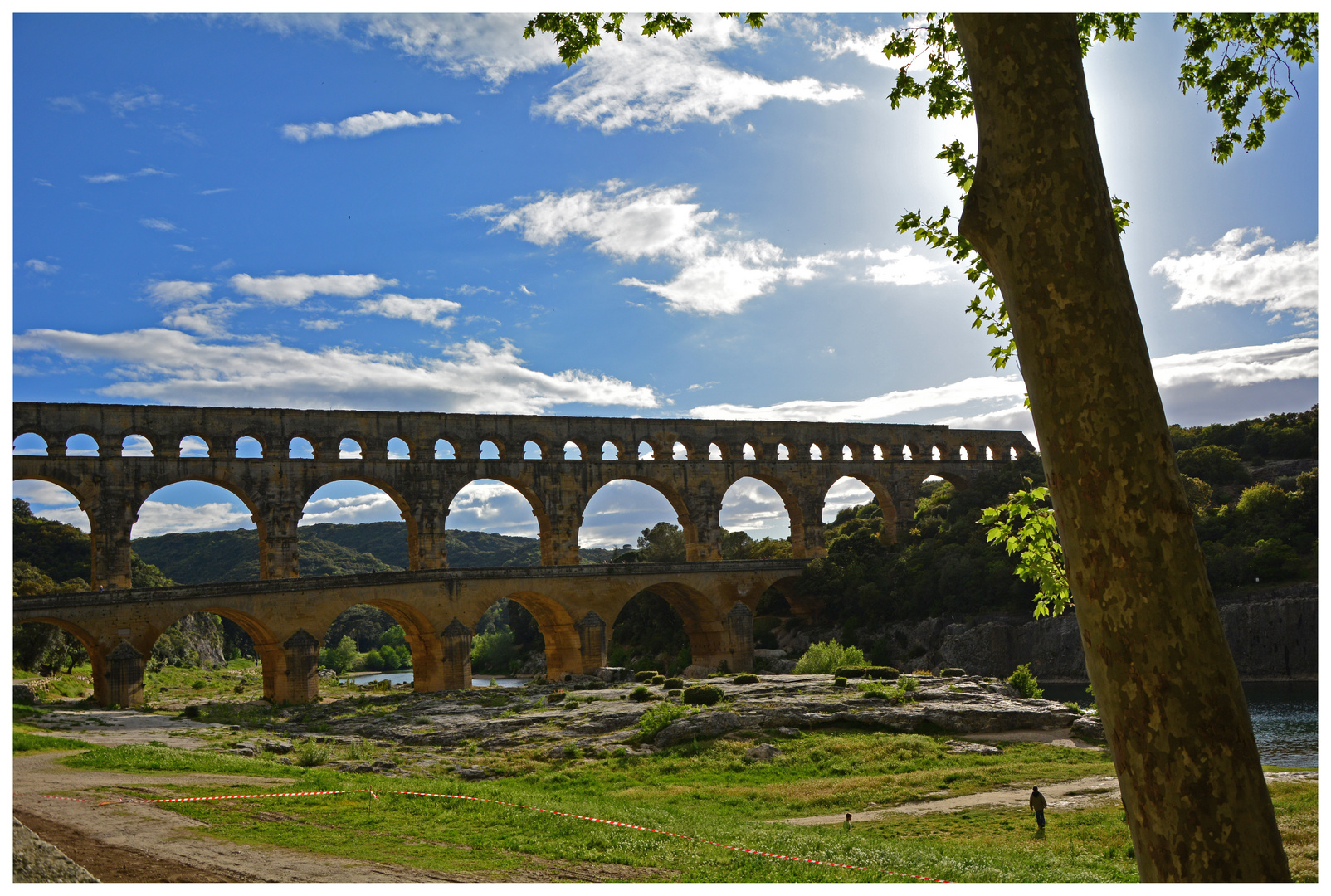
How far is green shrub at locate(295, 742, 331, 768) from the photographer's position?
16.5 metres

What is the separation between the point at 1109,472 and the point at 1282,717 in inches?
1025

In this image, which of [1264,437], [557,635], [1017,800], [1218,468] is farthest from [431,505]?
[1264,437]

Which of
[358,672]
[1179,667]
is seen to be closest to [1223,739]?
[1179,667]

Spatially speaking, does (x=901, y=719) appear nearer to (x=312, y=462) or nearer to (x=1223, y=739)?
(x=1223, y=739)

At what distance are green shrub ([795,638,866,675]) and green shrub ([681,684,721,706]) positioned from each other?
324 inches

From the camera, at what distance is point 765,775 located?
17.6 meters

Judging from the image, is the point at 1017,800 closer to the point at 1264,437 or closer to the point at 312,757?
the point at 312,757

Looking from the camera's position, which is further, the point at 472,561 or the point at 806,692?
the point at 472,561

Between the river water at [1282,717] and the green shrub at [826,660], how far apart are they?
267 inches

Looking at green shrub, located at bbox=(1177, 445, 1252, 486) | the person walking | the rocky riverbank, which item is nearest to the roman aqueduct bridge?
the rocky riverbank

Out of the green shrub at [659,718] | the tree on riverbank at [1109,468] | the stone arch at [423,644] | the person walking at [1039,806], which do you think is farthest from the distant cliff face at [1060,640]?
the tree on riverbank at [1109,468]

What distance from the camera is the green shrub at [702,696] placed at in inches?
944

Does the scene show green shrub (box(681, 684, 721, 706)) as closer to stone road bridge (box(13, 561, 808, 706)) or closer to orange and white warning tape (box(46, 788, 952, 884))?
stone road bridge (box(13, 561, 808, 706))

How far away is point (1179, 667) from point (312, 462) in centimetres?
3536
